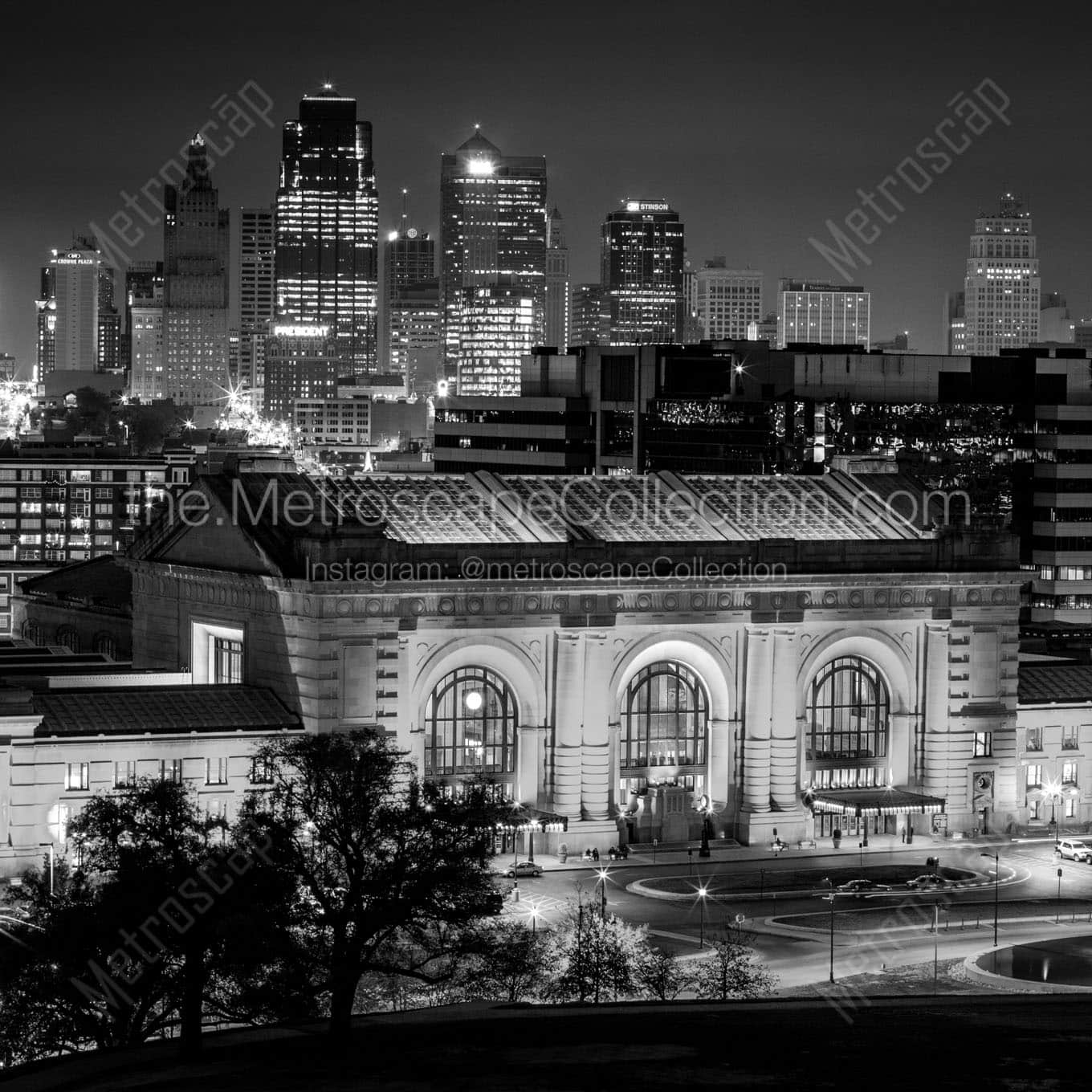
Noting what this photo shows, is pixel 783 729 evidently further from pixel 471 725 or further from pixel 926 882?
pixel 471 725

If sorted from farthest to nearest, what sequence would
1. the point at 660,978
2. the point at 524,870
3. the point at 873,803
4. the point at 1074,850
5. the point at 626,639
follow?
the point at 873,803 → the point at 1074,850 → the point at 626,639 → the point at 524,870 → the point at 660,978

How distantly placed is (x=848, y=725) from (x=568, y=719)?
57.1ft

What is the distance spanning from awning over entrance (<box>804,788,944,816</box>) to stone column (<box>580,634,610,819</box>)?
40.9 ft

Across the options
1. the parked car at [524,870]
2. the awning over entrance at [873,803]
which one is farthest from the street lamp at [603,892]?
the awning over entrance at [873,803]

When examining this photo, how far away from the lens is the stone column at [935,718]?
480ft

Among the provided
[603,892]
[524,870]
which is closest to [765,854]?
[524,870]

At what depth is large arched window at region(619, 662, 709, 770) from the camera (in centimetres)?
14125

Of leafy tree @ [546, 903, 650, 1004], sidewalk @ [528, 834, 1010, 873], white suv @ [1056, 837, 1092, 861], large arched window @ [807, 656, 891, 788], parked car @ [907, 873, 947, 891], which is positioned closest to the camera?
leafy tree @ [546, 903, 650, 1004]

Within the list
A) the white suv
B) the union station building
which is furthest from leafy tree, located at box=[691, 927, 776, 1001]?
the white suv

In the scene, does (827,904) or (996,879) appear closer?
(827,904)

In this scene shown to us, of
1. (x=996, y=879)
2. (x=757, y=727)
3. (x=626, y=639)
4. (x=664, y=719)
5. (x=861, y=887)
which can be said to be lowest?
(x=861, y=887)

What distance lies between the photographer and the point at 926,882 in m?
131

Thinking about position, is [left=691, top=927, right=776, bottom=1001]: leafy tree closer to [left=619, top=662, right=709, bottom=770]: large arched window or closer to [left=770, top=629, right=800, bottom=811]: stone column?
[left=619, top=662, right=709, bottom=770]: large arched window

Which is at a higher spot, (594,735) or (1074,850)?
(594,735)
